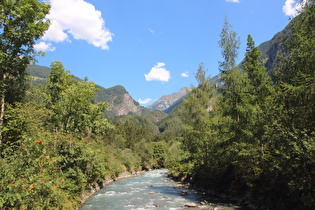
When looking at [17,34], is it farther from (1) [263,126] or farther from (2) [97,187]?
(2) [97,187]

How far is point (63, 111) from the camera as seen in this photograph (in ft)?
59.6

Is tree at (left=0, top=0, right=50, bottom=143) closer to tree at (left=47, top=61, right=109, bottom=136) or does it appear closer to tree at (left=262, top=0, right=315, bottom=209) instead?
tree at (left=47, top=61, right=109, bottom=136)

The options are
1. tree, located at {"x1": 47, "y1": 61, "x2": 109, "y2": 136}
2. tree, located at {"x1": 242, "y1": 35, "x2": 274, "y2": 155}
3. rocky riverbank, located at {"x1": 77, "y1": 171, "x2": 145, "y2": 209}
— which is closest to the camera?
tree, located at {"x1": 47, "y1": 61, "x2": 109, "y2": 136}

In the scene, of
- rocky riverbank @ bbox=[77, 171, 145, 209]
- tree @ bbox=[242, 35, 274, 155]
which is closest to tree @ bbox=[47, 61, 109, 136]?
rocky riverbank @ bbox=[77, 171, 145, 209]

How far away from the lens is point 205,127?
3028cm

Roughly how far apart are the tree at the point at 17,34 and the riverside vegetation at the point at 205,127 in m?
0.05

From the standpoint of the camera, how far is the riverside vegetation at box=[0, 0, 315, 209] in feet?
32.8

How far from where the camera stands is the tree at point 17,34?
11.0 m

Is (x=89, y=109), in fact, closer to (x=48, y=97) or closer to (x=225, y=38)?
(x=48, y=97)

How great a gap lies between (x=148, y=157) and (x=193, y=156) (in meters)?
49.5

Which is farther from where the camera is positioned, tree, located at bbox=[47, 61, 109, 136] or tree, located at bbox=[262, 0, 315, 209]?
tree, located at bbox=[47, 61, 109, 136]

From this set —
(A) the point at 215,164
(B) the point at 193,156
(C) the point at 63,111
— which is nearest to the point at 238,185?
(A) the point at 215,164

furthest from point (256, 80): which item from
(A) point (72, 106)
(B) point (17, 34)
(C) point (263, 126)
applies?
(B) point (17, 34)

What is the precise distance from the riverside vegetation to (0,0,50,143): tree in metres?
0.05
